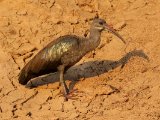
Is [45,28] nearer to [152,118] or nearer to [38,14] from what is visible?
[38,14]

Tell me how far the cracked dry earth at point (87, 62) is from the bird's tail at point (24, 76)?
18 centimetres

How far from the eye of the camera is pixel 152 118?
364 inches

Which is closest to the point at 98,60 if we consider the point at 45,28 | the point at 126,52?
the point at 126,52

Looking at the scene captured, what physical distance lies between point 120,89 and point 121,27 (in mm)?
2024

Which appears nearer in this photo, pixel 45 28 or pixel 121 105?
pixel 121 105

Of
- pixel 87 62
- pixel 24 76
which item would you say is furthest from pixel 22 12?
pixel 24 76

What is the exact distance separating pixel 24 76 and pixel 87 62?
4.45 feet

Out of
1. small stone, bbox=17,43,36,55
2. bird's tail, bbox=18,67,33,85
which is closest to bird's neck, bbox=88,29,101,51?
bird's tail, bbox=18,67,33,85

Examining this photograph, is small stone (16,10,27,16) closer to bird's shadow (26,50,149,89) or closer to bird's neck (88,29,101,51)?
bird's shadow (26,50,149,89)

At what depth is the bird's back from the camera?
10016 mm

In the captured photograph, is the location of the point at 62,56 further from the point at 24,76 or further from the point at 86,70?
the point at 86,70

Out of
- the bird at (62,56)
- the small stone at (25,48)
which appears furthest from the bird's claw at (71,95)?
the small stone at (25,48)

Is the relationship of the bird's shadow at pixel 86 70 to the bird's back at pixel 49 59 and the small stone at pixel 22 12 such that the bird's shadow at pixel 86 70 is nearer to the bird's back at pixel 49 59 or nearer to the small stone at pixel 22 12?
the bird's back at pixel 49 59

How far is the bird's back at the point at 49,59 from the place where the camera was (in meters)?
10.0
